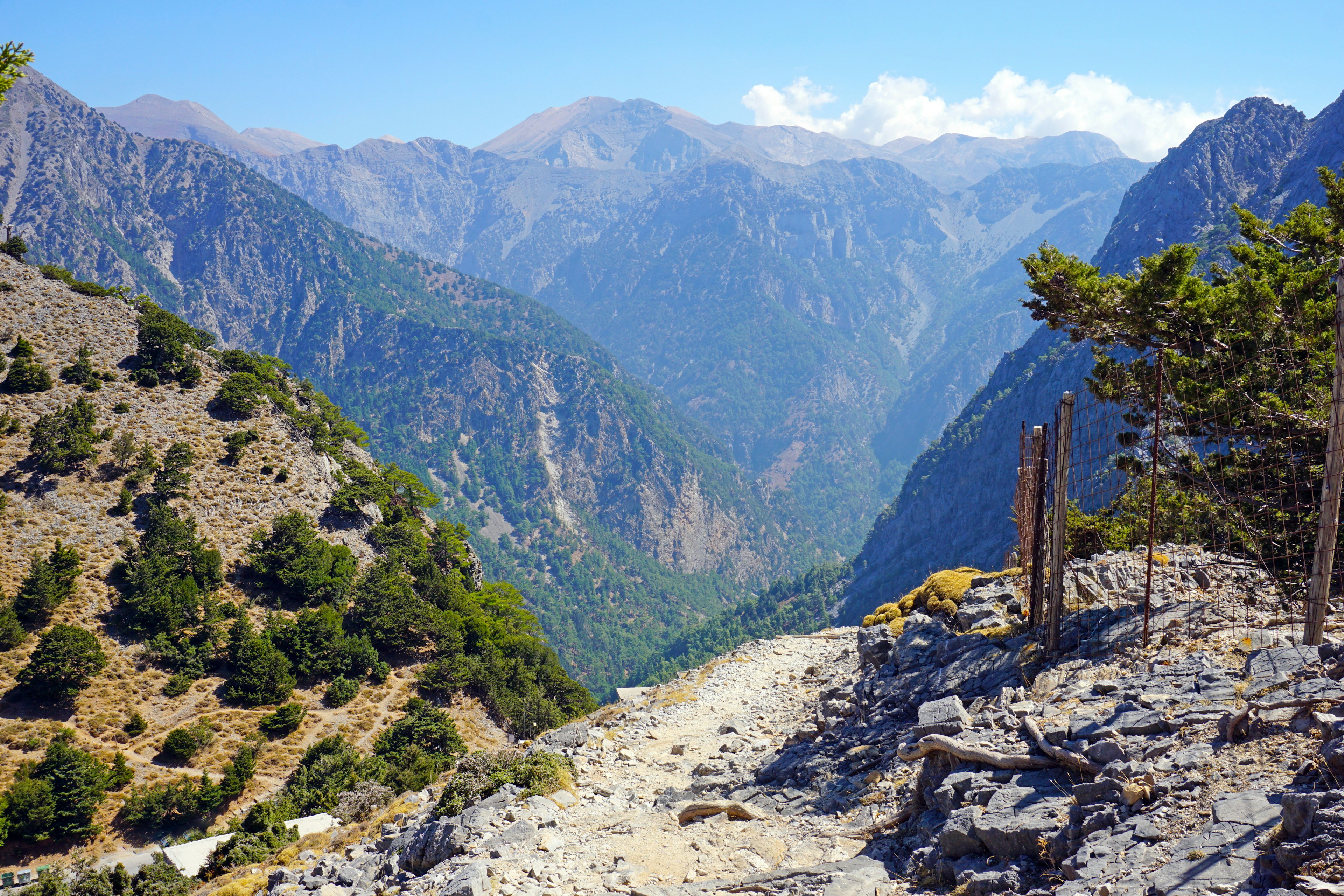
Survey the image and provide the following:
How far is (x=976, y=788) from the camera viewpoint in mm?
8633

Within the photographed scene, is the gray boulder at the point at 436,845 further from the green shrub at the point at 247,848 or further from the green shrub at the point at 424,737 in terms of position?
the green shrub at the point at 424,737

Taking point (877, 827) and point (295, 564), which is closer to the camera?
point (877, 827)

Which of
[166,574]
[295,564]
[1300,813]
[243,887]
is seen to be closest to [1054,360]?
[295,564]

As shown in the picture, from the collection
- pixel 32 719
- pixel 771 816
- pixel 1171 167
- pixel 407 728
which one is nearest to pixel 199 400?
pixel 32 719

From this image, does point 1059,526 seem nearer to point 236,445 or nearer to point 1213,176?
point 236,445

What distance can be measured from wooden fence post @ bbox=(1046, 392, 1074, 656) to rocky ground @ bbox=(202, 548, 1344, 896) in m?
0.44

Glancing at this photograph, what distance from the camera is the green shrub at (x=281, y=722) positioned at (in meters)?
35.9

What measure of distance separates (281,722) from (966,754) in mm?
35990

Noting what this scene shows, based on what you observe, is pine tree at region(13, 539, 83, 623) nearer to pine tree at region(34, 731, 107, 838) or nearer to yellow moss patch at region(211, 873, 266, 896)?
pine tree at region(34, 731, 107, 838)

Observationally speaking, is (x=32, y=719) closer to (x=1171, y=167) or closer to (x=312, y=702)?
(x=312, y=702)

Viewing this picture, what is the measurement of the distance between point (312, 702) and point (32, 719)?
11.3 meters

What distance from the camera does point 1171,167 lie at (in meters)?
157

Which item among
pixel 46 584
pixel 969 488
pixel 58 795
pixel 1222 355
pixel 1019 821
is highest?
pixel 1222 355

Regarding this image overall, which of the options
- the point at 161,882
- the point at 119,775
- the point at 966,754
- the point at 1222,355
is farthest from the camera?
the point at 119,775
